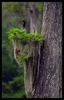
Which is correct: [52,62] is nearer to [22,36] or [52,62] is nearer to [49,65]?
[49,65]

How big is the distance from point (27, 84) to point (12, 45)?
96 cm

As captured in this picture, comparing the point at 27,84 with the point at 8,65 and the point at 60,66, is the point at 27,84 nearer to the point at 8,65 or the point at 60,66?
the point at 60,66

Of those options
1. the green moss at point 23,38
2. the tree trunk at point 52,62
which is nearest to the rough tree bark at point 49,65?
the tree trunk at point 52,62

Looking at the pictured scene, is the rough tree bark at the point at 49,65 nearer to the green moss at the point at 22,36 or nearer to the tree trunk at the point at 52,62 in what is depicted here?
the tree trunk at the point at 52,62

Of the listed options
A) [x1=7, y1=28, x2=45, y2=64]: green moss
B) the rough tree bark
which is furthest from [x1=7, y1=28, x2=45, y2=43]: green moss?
the rough tree bark

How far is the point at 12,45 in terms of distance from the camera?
9102 mm

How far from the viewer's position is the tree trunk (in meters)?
8.98

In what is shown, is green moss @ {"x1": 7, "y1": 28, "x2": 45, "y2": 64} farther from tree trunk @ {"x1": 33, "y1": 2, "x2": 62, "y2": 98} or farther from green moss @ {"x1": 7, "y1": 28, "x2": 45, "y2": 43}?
tree trunk @ {"x1": 33, "y1": 2, "x2": 62, "y2": 98}

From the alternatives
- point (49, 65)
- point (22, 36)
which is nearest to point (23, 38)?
point (22, 36)

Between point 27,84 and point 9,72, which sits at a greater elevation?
point 27,84

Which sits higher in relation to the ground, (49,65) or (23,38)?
(23,38)

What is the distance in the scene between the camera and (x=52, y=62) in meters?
9.00

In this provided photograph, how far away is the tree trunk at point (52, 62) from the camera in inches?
354

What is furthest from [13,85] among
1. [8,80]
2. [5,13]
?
[5,13]
